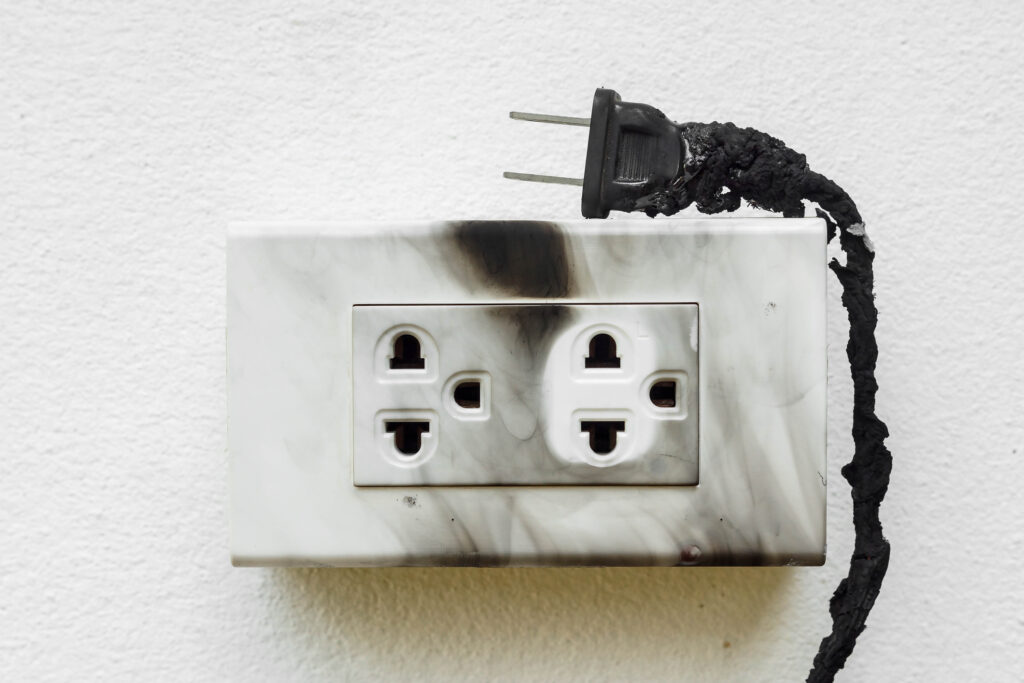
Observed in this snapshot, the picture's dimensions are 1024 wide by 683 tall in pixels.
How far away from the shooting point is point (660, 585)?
13.8 inches

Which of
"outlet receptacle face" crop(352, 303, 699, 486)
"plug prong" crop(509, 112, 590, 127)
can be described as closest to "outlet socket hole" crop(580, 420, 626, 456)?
"outlet receptacle face" crop(352, 303, 699, 486)

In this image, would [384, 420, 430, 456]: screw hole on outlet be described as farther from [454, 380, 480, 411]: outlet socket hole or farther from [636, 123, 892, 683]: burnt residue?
[636, 123, 892, 683]: burnt residue

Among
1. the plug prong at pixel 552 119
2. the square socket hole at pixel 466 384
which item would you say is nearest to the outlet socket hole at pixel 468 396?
the square socket hole at pixel 466 384

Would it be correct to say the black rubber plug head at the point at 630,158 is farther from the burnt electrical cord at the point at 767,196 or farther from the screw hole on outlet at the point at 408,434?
the screw hole on outlet at the point at 408,434

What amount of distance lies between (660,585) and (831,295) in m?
0.15

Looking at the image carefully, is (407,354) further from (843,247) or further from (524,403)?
(843,247)

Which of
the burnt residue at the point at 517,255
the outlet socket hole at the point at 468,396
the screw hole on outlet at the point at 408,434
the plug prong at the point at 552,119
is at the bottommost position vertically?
the screw hole on outlet at the point at 408,434

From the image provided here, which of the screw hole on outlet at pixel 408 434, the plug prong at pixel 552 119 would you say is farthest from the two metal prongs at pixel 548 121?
the screw hole on outlet at pixel 408 434

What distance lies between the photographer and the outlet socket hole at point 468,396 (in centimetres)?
32

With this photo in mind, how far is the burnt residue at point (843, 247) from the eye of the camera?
31 cm

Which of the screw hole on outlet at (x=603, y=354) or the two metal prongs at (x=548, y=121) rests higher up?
the two metal prongs at (x=548, y=121)

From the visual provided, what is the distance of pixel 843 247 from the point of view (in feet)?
1.07

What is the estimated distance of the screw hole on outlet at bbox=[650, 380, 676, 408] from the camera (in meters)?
0.31

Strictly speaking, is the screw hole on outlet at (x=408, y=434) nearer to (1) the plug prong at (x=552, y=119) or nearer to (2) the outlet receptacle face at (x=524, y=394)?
(2) the outlet receptacle face at (x=524, y=394)
